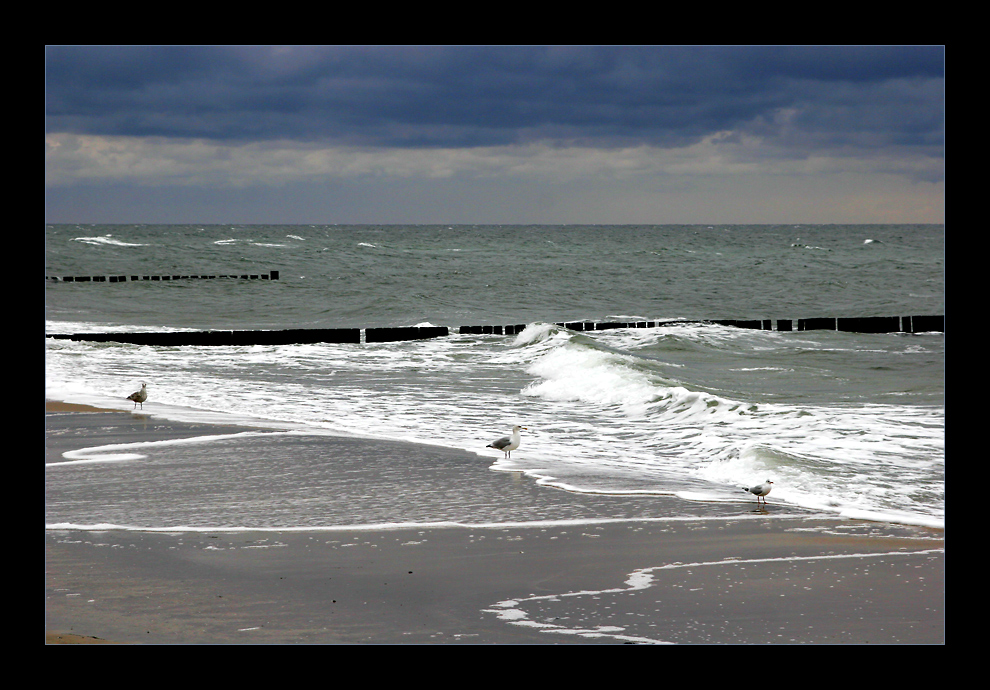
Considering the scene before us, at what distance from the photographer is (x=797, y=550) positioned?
6242mm

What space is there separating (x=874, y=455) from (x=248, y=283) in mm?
42521

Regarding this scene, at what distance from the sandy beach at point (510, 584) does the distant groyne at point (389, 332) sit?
1647cm

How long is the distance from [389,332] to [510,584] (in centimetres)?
1867

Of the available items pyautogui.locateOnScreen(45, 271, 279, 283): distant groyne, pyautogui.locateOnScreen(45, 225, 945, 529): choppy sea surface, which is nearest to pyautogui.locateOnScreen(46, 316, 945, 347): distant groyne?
pyautogui.locateOnScreen(45, 225, 945, 529): choppy sea surface

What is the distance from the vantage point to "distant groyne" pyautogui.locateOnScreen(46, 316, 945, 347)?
22.6m

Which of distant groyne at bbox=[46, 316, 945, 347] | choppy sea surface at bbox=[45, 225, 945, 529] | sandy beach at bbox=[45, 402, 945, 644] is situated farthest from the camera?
distant groyne at bbox=[46, 316, 945, 347]

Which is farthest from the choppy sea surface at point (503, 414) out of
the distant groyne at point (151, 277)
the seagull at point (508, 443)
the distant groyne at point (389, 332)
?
the distant groyne at point (151, 277)

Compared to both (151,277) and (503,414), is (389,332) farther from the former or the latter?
(151,277)

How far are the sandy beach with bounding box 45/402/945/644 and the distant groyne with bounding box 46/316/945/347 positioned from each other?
54.0 feet

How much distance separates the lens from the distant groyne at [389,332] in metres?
22.6

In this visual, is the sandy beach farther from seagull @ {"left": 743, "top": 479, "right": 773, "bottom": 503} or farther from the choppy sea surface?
the choppy sea surface

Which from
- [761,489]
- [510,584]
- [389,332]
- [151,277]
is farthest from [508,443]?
[151,277]

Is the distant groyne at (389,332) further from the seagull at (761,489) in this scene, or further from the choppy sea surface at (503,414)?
the seagull at (761,489)
